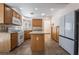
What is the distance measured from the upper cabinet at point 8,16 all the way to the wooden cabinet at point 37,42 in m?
0.90

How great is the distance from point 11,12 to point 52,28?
166 centimetres

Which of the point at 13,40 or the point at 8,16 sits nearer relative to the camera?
the point at 8,16

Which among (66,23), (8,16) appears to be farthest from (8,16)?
(66,23)

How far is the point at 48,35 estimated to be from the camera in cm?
491

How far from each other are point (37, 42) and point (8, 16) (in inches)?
59.2

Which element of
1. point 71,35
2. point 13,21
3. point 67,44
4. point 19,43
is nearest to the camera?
point 71,35

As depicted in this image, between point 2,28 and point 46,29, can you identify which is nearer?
point 2,28

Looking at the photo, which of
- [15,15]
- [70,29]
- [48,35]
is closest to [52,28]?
[48,35]

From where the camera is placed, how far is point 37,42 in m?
4.95

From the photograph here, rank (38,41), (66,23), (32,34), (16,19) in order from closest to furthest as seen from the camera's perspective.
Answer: (66,23), (32,34), (38,41), (16,19)

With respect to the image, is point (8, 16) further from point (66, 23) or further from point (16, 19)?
point (66, 23)

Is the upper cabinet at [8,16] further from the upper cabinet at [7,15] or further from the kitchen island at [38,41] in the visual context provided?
the kitchen island at [38,41]

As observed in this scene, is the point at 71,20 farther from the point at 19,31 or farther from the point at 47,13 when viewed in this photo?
the point at 19,31

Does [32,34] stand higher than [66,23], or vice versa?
[66,23]
